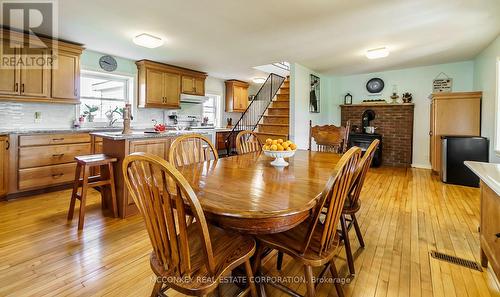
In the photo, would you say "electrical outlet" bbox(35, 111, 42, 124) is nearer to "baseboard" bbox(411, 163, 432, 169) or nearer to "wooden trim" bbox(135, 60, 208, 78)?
"wooden trim" bbox(135, 60, 208, 78)

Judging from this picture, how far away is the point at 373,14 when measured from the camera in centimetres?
281

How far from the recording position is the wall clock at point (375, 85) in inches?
241

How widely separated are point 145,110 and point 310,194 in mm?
4918

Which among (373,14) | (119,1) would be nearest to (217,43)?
(119,1)

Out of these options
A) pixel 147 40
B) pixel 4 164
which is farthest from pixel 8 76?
pixel 147 40

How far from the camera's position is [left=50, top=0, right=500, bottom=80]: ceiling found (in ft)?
8.73

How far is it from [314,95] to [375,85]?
1689mm

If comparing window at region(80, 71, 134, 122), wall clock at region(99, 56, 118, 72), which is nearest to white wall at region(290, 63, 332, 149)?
window at region(80, 71, 134, 122)

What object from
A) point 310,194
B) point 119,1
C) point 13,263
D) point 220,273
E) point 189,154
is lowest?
point 13,263

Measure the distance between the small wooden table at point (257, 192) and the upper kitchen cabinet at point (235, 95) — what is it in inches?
220

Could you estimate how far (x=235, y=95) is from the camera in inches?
290

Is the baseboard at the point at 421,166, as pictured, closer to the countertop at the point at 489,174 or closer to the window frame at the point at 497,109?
the window frame at the point at 497,109

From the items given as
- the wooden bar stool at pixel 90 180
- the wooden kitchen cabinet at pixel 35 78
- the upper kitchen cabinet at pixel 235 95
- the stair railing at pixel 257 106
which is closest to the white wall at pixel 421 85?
the stair railing at pixel 257 106

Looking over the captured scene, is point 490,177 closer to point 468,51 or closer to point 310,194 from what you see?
point 310,194
